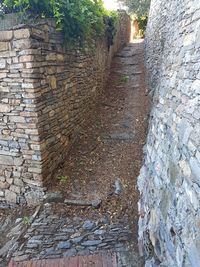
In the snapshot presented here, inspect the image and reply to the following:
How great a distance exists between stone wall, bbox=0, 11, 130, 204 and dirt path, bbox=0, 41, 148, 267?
401 millimetres

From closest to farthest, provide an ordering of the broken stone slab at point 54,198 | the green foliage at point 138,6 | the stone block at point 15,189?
the broken stone slab at point 54,198
the stone block at point 15,189
the green foliage at point 138,6

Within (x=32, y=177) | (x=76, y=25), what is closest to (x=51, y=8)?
(x=76, y=25)

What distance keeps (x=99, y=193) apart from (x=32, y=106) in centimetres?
168

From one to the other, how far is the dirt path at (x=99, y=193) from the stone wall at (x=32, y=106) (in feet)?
1.31

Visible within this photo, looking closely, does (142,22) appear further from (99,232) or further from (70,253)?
(70,253)

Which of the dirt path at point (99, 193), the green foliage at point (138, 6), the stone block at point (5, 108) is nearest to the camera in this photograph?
the dirt path at point (99, 193)

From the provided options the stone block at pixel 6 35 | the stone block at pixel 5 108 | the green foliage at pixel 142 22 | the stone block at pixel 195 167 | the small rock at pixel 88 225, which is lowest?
the small rock at pixel 88 225

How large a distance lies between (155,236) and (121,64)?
324 inches

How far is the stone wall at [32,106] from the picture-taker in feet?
11.8

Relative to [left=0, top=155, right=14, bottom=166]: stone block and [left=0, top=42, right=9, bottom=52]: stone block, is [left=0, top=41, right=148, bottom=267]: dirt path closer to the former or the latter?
[left=0, top=155, right=14, bottom=166]: stone block

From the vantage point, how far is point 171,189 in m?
2.28

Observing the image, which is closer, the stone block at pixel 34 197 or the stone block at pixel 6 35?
the stone block at pixel 6 35

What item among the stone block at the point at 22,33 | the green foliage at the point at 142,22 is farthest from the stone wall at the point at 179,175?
the green foliage at the point at 142,22

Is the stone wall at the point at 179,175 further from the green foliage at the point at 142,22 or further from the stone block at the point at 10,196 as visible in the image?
the green foliage at the point at 142,22
